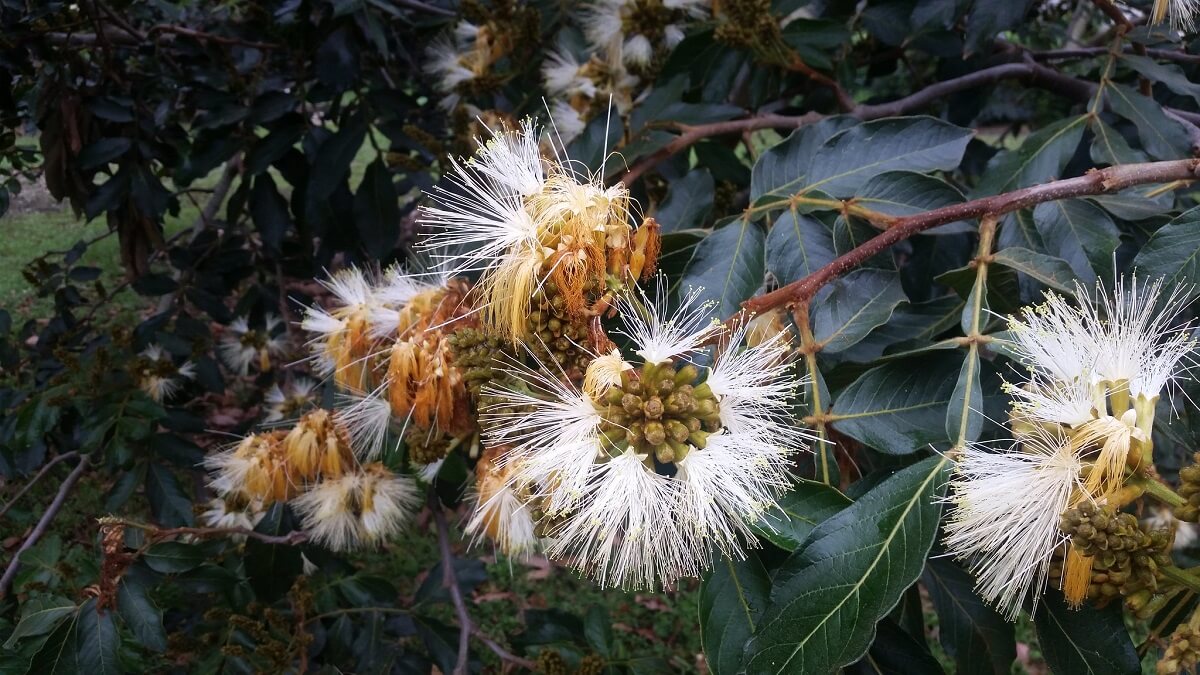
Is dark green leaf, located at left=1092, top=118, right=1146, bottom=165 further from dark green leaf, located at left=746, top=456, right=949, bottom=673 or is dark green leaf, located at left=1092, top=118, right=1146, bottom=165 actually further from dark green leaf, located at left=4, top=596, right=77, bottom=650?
dark green leaf, located at left=4, top=596, right=77, bottom=650

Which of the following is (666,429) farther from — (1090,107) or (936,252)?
(936,252)

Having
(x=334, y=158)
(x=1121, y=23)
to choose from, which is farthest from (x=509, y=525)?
(x=1121, y=23)

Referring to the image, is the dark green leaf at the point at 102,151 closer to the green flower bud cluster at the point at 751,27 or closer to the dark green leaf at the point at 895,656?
the green flower bud cluster at the point at 751,27

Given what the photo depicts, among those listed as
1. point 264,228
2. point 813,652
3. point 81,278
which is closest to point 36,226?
point 81,278

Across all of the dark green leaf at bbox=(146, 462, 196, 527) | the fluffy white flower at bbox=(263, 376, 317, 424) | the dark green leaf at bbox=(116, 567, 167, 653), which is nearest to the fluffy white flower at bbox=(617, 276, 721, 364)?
the dark green leaf at bbox=(116, 567, 167, 653)

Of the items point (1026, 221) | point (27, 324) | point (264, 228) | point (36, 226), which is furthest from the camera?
point (36, 226)

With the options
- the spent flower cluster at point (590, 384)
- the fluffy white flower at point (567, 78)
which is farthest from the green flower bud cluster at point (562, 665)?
the fluffy white flower at point (567, 78)
